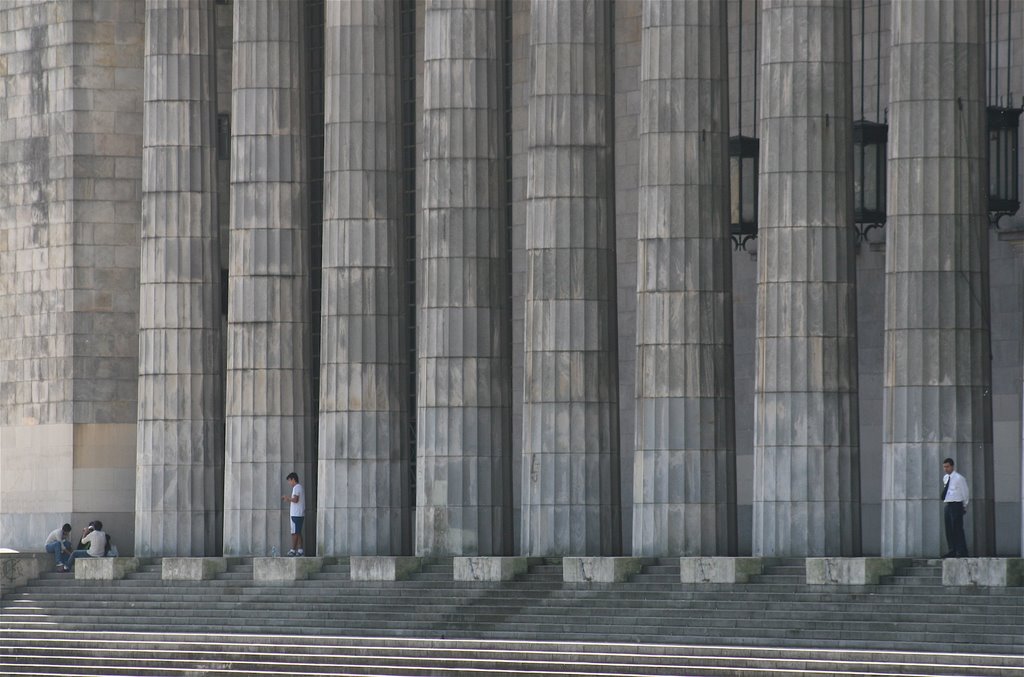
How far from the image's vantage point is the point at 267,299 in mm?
60438

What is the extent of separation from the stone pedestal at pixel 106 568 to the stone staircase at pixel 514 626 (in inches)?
9.4

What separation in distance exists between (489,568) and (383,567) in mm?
3015

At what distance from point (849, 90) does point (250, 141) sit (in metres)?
16.0

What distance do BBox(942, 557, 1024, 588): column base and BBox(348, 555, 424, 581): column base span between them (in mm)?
13647

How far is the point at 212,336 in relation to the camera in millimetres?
62312

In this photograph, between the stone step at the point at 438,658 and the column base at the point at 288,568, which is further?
the column base at the point at 288,568

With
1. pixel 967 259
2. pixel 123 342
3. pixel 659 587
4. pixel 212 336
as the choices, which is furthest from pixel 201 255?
pixel 967 259

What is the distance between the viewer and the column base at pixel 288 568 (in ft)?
188

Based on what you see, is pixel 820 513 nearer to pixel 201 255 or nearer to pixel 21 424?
pixel 201 255

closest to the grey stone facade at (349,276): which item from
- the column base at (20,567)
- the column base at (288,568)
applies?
the column base at (288,568)

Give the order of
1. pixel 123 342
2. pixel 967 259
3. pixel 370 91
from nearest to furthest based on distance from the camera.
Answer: pixel 967 259 → pixel 370 91 → pixel 123 342

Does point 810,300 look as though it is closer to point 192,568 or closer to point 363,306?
point 363,306

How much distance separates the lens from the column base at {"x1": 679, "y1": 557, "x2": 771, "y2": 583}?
165 ft

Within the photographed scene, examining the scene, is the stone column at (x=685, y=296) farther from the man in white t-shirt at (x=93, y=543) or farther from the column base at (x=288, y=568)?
the man in white t-shirt at (x=93, y=543)
